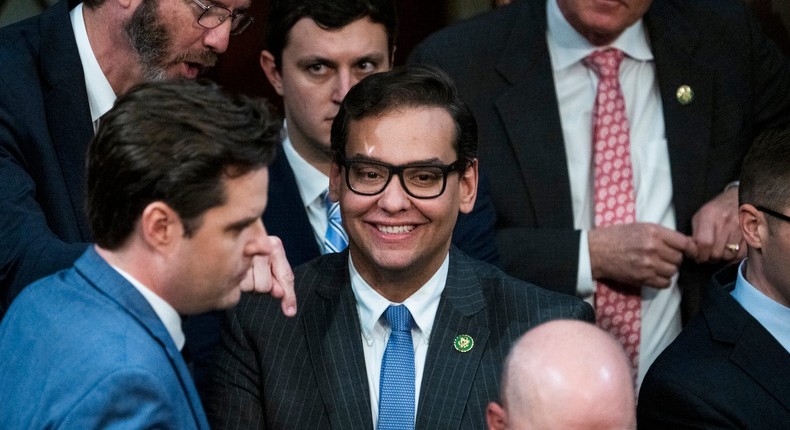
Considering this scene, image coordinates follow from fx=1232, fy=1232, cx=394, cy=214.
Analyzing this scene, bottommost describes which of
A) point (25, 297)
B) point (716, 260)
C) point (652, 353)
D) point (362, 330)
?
point (652, 353)

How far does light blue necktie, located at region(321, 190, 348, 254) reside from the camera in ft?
9.69

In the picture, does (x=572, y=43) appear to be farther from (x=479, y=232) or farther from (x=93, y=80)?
(x=93, y=80)

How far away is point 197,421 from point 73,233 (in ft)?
2.65

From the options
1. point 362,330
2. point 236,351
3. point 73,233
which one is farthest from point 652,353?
point 73,233

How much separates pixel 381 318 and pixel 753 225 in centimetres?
86

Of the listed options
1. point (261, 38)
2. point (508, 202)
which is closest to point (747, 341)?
point (508, 202)

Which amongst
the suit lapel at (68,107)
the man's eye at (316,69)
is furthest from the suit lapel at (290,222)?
the suit lapel at (68,107)

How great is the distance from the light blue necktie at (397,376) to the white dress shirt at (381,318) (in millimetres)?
21

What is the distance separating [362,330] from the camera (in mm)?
2514

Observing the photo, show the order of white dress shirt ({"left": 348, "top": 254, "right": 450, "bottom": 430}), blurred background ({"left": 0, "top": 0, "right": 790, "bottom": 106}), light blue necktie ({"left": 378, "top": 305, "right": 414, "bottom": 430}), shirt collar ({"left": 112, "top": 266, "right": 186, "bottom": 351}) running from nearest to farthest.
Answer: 1. shirt collar ({"left": 112, "top": 266, "right": 186, "bottom": 351})
2. light blue necktie ({"left": 378, "top": 305, "right": 414, "bottom": 430})
3. white dress shirt ({"left": 348, "top": 254, "right": 450, "bottom": 430})
4. blurred background ({"left": 0, "top": 0, "right": 790, "bottom": 106})

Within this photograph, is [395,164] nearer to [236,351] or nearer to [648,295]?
[236,351]

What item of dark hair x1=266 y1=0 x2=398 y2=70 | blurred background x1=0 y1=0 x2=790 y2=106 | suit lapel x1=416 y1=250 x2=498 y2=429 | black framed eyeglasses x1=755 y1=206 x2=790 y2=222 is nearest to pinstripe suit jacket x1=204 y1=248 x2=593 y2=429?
suit lapel x1=416 y1=250 x2=498 y2=429

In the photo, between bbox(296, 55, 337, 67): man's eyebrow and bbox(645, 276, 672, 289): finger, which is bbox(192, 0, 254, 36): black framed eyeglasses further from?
bbox(645, 276, 672, 289): finger

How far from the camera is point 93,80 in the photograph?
2662 millimetres
